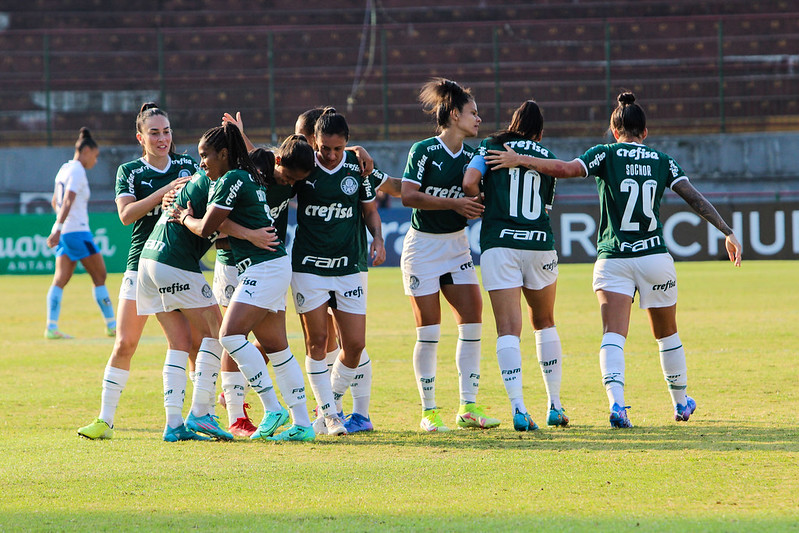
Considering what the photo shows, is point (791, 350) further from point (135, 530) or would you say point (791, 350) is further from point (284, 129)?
point (284, 129)

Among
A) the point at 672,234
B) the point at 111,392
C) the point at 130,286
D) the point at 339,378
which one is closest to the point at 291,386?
the point at 339,378

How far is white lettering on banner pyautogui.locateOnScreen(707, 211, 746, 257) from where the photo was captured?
20234 millimetres

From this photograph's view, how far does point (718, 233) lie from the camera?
2036 centimetres

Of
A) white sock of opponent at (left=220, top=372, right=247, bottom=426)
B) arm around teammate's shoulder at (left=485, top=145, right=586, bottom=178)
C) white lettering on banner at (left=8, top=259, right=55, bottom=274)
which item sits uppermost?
arm around teammate's shoulder at (left=485, top=145, right=586, bottom=178)

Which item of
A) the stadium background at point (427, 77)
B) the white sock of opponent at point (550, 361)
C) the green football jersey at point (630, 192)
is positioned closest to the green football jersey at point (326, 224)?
the white sock of opponent at point (550, 361)

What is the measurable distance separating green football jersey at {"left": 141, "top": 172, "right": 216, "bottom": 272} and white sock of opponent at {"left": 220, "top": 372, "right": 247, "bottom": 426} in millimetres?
738

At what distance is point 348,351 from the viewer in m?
6.16

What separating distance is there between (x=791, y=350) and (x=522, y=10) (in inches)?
860

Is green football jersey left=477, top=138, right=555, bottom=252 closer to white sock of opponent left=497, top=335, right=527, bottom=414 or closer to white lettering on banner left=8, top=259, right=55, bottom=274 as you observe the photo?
white sock of opponent left=497, top=335, right=527, bottom=414

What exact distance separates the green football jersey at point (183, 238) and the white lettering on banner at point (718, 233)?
1594 cm

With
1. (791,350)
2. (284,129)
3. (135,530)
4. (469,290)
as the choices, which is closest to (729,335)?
(791,350)

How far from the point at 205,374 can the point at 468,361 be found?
160 cm

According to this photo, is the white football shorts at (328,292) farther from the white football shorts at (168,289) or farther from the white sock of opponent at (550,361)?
the white sock of opponent at (550,361)

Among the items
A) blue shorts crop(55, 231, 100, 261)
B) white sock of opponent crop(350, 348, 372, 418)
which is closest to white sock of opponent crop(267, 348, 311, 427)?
white sock of opponent crop(350, 348, 372, 418)
